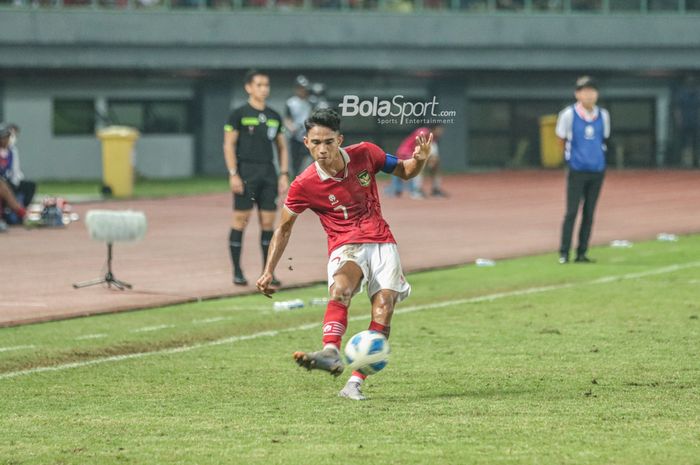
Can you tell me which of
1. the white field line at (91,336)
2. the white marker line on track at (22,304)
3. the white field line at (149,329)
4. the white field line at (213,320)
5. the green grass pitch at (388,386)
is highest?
the green grass pitch at (388,386)

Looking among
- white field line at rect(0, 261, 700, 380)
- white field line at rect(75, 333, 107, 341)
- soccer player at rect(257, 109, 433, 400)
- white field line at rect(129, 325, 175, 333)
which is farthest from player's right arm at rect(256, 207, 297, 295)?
white field line at rect(129, 325, 175, 333)

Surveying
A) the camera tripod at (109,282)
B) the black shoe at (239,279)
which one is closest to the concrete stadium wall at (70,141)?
the camera tripod at (109,282)

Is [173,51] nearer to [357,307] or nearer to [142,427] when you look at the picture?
[357,307]

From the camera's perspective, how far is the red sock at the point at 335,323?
8.74 meters

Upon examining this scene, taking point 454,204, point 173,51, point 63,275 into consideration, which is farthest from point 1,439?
point 173,51

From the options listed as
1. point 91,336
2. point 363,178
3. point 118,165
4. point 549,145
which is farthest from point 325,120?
point 549,145

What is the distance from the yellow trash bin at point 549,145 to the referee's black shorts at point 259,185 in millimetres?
30193

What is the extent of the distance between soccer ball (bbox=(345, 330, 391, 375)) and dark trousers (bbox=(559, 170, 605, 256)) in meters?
9.47

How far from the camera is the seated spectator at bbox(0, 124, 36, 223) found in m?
23.8

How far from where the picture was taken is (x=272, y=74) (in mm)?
42844

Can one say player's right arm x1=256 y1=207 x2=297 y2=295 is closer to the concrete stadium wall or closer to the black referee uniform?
the black referee uniform

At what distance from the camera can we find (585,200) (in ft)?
59.8

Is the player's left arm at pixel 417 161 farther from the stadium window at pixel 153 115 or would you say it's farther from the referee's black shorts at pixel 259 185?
the stadium window at pixel 153 115

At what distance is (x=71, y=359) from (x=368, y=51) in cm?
3202
